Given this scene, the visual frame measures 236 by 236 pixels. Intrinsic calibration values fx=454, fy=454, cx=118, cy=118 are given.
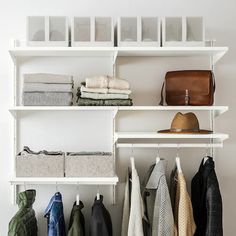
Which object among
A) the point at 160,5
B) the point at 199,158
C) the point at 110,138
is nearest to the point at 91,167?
the point at 110,138

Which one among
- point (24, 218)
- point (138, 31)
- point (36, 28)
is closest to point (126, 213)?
point (24, 218)

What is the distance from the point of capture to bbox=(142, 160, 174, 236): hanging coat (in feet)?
7.76

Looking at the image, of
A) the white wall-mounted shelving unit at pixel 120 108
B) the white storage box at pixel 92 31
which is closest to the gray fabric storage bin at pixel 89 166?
the white wall-mounted shelving unit at pixel 120 108

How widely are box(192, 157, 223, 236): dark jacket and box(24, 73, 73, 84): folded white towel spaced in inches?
35.1

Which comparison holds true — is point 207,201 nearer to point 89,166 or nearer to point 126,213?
point 126,213

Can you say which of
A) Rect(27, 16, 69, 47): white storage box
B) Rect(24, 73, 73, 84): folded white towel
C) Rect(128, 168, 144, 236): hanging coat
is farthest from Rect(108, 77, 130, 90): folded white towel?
Rect(128, 168, 144, 236): hanging coat

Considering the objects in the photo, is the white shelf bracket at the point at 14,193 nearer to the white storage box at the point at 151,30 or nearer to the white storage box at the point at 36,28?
the white storage box at the point at 36,28

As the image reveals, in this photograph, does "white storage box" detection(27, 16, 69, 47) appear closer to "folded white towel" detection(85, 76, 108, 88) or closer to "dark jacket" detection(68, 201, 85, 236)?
"folded white towel" detection(85, 76, 108, 88)

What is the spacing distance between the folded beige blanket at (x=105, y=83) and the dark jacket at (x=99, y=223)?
0.64 metres

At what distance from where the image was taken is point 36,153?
248cm

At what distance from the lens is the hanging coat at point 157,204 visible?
2.37 m

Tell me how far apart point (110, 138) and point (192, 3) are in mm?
964

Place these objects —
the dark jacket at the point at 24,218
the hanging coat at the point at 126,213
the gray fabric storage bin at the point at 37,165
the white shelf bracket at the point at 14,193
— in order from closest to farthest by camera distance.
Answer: the dark jacket at the point at 24,218
the gray fabric storage bin at the point at 37,165
the hanging coat at the point at 126,213
the white shelf bracket at the point at 14,193

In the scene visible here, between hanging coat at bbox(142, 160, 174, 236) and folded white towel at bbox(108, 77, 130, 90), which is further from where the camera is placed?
folded white towel at bbox(108, 77, 130, 90)
